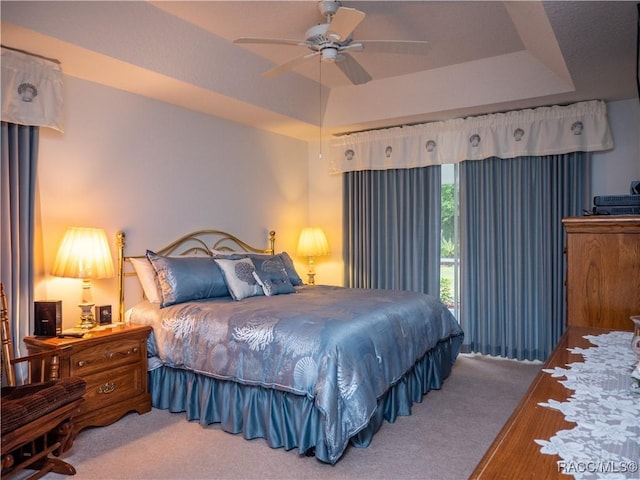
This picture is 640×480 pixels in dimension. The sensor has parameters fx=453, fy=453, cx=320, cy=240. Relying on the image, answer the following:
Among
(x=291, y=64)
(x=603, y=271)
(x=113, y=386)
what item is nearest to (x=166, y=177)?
(x=291, y=64)

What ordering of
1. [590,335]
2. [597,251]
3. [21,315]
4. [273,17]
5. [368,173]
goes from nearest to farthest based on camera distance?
[590,335] → [597,251] → [21,315] → [273,17] → [368,173]

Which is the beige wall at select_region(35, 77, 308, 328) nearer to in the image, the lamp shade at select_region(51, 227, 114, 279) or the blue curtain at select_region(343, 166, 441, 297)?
the lamp shade at select_region(51, 227, 114, 279)

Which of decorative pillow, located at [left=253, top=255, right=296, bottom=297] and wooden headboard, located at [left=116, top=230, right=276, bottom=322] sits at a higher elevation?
wooden headboard, located at [left=116, top=230, right=276, bottom=322]

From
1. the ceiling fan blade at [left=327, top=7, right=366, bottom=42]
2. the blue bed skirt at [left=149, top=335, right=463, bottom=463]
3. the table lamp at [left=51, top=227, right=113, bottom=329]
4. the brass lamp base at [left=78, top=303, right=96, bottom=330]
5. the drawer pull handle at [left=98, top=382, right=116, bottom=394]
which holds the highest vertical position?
the ceiling fan blade at [left=327, top=7, right=366, bottom=42]

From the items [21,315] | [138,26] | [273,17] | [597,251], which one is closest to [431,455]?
[597,251]

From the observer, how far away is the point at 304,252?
550cm

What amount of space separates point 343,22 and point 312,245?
10.7ft

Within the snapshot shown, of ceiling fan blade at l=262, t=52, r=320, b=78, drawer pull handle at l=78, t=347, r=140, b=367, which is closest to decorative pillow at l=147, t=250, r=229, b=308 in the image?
drawer pull handle at l=78, t=347, r=140, b=367

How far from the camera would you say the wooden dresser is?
→ 6.32 feet

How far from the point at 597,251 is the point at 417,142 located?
10.6ft

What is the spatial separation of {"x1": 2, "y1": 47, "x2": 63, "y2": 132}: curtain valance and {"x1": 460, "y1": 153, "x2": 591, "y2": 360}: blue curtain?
3.78 metres

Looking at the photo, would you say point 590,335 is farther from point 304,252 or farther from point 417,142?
point 304,252

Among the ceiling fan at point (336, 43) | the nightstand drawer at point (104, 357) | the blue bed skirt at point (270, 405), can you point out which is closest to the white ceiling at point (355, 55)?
the ceiling fan at point (336, 43)

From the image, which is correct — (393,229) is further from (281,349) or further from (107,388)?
(107,388)
